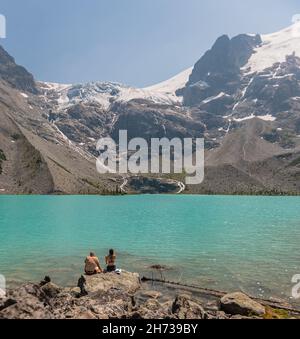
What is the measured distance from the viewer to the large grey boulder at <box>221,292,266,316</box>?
87.1 feet

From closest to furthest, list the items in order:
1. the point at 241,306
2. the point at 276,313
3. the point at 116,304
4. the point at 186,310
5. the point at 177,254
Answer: the point at 186,310
the point at 116,304
the point at 241,306
the point at 276,313
the point at 177,254

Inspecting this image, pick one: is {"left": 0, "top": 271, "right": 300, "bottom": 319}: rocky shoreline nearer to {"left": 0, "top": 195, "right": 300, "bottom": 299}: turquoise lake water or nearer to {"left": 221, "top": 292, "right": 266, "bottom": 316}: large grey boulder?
{"left": 221, "top": 292, "right": 266, "bottom": 316}: large grey boulder

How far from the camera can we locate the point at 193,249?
191 feet

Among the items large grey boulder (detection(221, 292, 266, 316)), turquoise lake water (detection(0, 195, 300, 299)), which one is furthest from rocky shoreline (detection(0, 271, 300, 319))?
turquoise lake water (detection(0, 195, 300, 299))

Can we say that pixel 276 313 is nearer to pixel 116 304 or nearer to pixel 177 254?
pixel 116 304

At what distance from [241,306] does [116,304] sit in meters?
8.44

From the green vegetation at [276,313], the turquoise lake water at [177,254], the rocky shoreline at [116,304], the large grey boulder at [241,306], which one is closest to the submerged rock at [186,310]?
the rocky shoreline at [116,304]

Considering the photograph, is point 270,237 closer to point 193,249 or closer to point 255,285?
point 193,249

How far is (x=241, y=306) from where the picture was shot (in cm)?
2686

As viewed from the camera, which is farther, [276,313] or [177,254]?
[177,254]

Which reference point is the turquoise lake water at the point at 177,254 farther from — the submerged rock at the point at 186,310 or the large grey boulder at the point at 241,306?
the submerged rock at the point at 186,310

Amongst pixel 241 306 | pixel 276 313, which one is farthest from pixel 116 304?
pixel 276 313

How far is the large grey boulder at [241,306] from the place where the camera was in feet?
87.1
